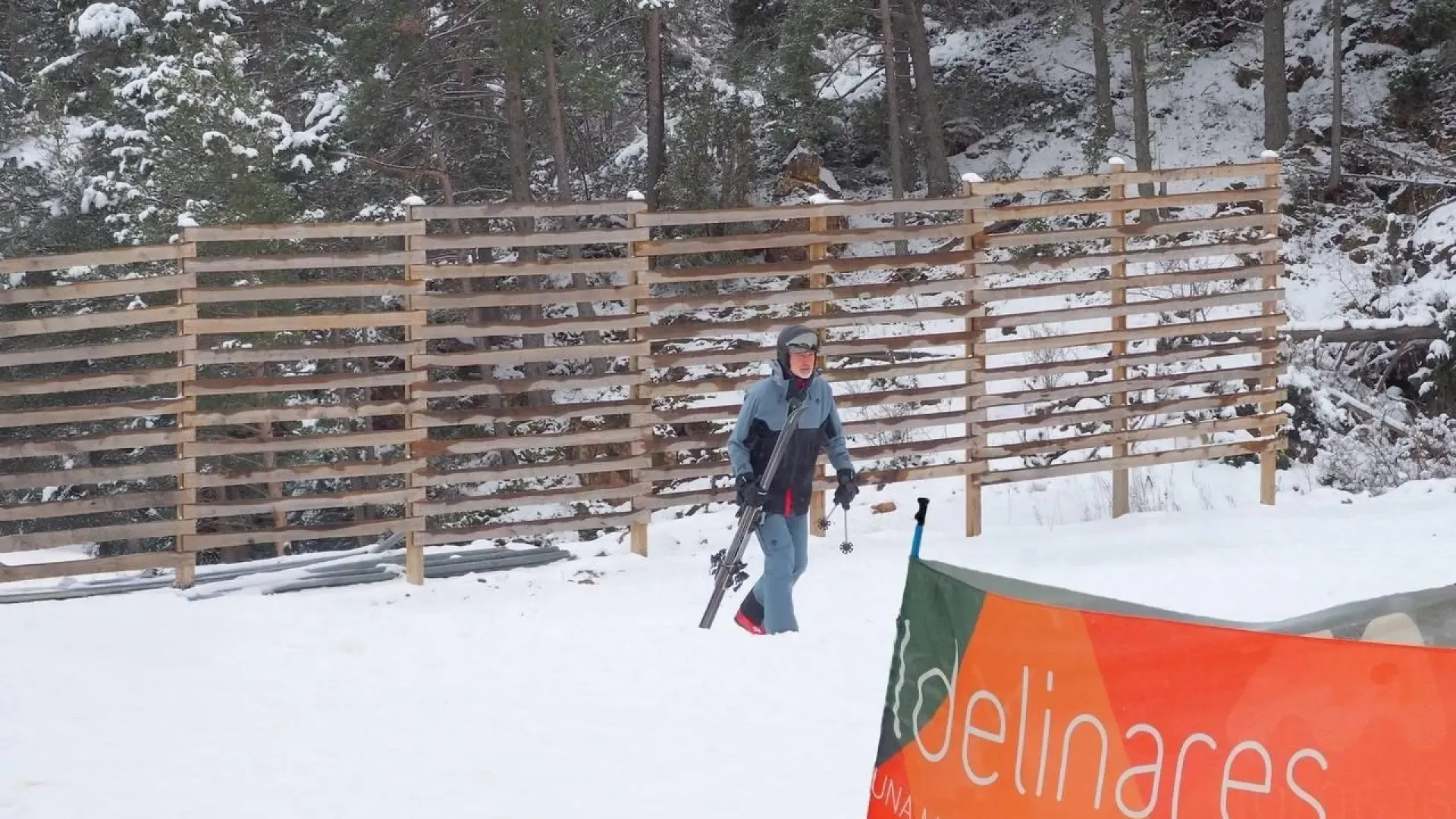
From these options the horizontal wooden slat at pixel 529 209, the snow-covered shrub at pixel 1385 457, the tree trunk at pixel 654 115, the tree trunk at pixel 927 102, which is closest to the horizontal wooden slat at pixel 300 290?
the horizontal wooden slat at pixel 529 209

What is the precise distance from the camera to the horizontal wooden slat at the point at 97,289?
817cm

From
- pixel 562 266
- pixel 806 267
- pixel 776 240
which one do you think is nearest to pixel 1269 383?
pixel 806 267

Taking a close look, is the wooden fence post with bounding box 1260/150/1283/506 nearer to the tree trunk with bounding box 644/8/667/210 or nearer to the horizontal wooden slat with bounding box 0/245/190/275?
the horizontal wooden slat with bounding box 0/245/190/275

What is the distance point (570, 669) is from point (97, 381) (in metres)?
3.59

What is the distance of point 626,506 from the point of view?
31.2 ft

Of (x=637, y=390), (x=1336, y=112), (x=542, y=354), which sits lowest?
(x=637, y=390)

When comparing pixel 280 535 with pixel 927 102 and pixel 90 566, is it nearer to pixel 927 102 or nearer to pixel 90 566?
pixel 90 566

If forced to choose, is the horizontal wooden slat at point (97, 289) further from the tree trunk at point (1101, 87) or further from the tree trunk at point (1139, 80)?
the tree trunk at point (1101, 87)

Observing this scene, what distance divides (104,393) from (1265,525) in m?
14.5

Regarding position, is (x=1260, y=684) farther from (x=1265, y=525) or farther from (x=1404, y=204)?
(x=1404, y=204)

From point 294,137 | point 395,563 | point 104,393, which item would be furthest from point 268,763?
point 294,137

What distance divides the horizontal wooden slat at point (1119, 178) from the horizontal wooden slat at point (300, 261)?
12.9 ft

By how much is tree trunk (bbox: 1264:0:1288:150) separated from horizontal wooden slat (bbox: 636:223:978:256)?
1319 centimetres

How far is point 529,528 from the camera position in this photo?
895 centimetres
